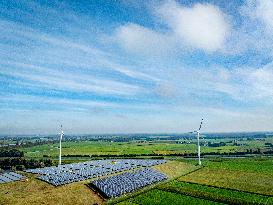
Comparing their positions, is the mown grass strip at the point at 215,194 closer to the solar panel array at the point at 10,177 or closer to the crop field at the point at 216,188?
the crop field at the point at 216,188

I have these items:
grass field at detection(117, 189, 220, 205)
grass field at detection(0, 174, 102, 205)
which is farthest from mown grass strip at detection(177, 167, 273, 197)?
grass field at detection(0, 174, 102, 205)

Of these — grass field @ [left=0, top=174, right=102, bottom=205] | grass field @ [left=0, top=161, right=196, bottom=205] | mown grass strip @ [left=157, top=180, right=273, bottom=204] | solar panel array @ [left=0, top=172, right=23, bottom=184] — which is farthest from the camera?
solar panel array @ [left=0, top=172, right=23, bottom=184]

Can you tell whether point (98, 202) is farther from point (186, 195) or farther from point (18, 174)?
point (18, 174)

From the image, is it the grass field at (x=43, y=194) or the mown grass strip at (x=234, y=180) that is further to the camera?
the mown grass strip at (x=234, y=180)

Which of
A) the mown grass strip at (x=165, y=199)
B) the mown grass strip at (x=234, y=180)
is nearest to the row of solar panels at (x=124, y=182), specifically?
the mown grass strip at (x=165, y=199)

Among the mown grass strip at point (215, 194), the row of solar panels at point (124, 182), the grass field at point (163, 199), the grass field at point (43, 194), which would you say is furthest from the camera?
the row of solar panels at point (124, 182)

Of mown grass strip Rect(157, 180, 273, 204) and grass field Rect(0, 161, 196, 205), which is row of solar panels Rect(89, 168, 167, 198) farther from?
mown grass strip Rect(157, 180, 273, 204)
